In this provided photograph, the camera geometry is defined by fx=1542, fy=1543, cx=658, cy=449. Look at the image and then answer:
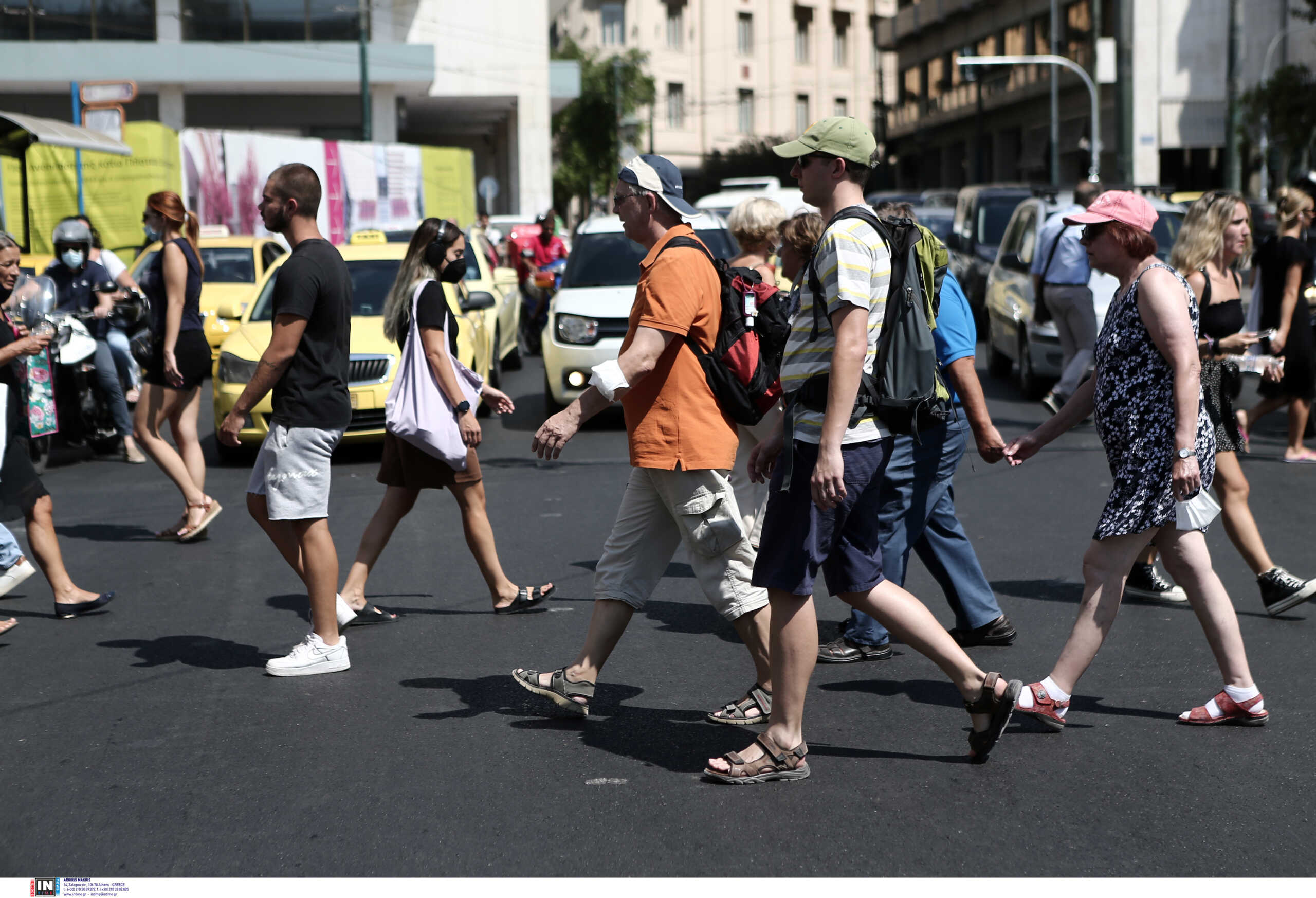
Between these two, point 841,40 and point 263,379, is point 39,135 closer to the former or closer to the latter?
point 263,379

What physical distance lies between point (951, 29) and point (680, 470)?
219ft

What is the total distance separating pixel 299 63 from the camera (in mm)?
40719

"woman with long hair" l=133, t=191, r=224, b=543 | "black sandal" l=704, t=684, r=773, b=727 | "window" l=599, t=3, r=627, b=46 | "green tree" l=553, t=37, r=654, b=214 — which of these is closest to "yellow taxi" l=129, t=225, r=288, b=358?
"woman with long hair" l=133, t=191, r=224, b=543

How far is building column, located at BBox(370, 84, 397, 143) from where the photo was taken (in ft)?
139

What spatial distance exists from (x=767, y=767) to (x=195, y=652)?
281 cm

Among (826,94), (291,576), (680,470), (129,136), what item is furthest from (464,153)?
(826,94)

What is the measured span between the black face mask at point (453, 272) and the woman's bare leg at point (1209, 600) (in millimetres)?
3261

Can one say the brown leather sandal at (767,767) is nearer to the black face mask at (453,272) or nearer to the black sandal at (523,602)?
the black sandal at (523,602)

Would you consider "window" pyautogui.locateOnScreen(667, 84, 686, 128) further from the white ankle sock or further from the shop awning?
the white ankle sock

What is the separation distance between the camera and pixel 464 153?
37656mm

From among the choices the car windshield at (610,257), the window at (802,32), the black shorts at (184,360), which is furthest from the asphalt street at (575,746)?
the window at (802,32)

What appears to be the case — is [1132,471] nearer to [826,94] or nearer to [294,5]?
[294,5]

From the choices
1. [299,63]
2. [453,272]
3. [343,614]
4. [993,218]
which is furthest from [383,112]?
[343,614]

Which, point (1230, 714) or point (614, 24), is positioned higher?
point (614, 24)
